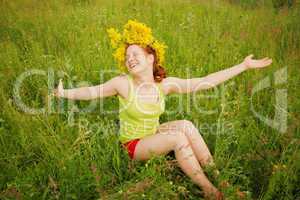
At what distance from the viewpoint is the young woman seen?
116 inches

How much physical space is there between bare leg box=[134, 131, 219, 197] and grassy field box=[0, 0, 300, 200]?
77mm

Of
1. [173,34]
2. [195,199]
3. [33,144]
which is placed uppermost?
[173,34]

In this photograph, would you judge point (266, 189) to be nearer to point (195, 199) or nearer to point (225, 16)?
point (195, 199)

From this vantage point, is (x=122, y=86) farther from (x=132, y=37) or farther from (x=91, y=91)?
(x=132, y=37)

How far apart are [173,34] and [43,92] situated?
2.03m

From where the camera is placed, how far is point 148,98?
3.15 metres

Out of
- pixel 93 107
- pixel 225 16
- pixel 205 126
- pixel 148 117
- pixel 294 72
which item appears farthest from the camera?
pixel 225 16

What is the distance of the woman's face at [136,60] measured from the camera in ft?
10.2

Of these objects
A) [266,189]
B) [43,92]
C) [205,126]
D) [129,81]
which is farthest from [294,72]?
[43,92]

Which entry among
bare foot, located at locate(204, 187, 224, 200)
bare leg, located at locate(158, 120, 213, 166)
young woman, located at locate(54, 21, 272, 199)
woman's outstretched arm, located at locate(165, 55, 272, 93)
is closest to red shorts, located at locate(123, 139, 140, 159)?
young woman, located at locate(54, 21, 272, 199)

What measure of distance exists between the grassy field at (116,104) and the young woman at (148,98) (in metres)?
0.13

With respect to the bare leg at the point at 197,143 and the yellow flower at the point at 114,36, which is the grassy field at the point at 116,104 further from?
the yellow flower at the point at 114,36

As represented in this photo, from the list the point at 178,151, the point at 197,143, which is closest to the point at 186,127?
the point at 197,143

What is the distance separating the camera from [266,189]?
2.92 metres
